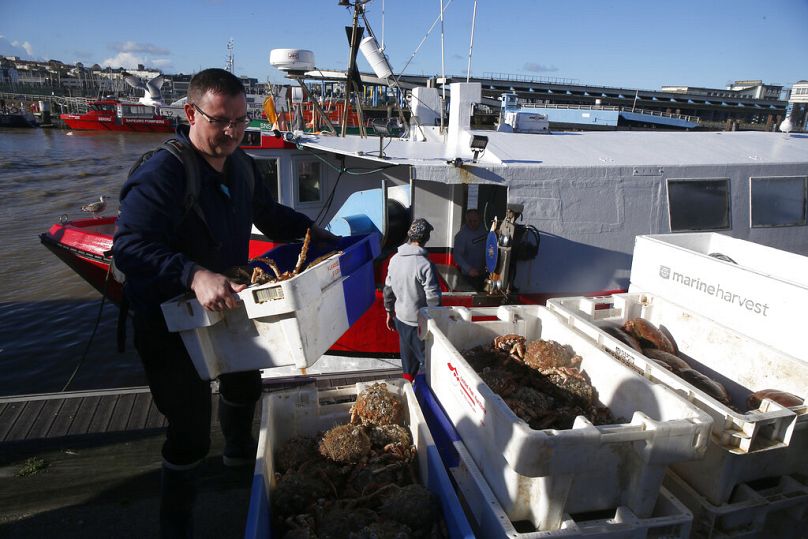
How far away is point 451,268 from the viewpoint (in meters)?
5.73

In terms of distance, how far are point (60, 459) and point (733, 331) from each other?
4.75m

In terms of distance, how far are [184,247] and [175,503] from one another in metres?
1.26

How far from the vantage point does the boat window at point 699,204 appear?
5762mm

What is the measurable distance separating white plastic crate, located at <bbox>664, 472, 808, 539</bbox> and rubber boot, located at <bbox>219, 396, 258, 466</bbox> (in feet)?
7.85

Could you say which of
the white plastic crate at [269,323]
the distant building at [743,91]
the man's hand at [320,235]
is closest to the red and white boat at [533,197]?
the man's hand at [320,235]

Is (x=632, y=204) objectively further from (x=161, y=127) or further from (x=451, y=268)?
(x=161, y=127)

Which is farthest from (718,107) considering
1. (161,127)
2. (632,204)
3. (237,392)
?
(237,392)

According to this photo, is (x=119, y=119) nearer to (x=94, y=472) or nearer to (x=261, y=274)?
(x=94, y=472)

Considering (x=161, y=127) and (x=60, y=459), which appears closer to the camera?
(x=60, y=459)

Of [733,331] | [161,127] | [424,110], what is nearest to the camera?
[733,331]

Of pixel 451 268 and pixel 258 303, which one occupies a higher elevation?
pixel 258 303

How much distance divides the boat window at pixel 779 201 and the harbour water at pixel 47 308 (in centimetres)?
730

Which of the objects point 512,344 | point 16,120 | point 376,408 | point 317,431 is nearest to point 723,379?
point 512,344

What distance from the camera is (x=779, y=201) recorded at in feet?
20.6
